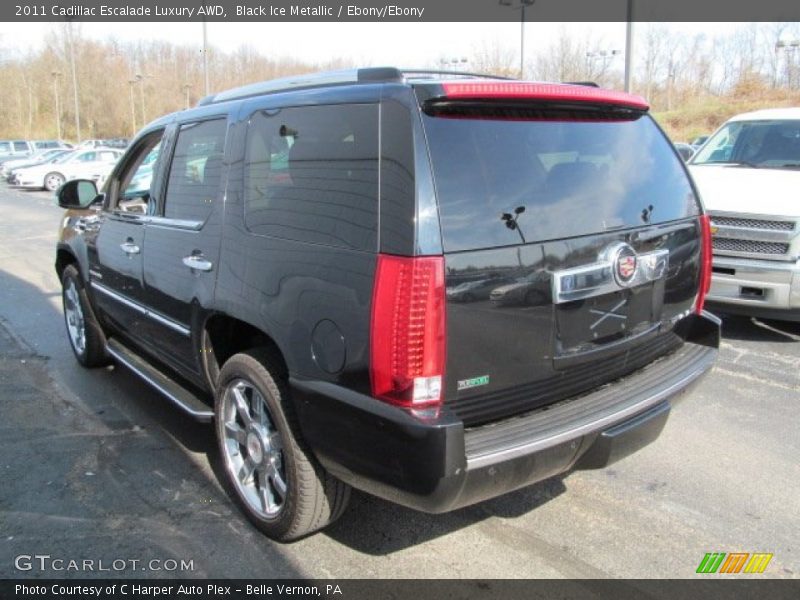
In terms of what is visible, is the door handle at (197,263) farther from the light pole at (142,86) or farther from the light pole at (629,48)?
the light pole at (142,86)

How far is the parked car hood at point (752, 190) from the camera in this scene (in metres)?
5.69

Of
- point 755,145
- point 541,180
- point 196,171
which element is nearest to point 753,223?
point 755,145

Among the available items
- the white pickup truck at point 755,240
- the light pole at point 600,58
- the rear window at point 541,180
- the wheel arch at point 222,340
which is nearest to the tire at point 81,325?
the wheel arch at point 222,340

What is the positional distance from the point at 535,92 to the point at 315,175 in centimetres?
91

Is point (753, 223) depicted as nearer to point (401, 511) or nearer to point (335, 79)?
point (401, 511)

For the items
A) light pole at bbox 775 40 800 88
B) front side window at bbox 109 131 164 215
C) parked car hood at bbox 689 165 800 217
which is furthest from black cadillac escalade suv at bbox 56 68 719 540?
light pole at bbox 775 40 800 88

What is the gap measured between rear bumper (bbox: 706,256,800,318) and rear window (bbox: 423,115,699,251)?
2938mm

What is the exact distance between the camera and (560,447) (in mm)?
2471

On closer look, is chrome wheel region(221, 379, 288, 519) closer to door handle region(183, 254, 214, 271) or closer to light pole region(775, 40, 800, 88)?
door handle region(183, 254, 214, 271)

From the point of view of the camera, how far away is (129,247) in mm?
4137

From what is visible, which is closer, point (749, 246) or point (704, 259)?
point (704, 259)

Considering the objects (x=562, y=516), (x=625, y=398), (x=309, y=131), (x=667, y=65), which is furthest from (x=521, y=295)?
(x=667, y=65)

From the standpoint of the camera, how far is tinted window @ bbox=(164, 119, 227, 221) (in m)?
3.31

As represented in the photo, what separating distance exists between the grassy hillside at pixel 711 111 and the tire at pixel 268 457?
42.9 meters
